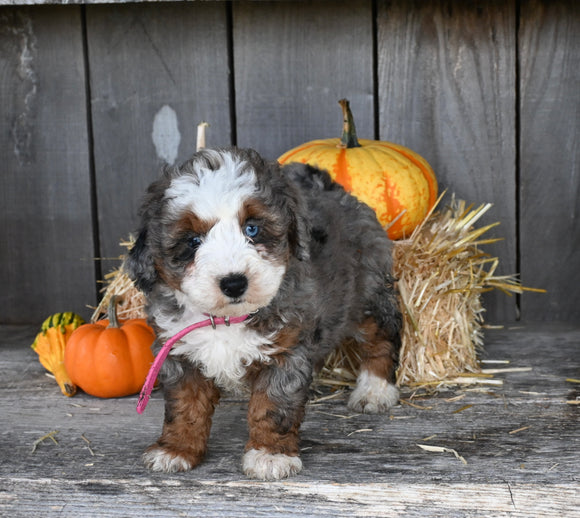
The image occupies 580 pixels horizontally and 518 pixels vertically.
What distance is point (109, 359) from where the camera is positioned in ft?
11.4

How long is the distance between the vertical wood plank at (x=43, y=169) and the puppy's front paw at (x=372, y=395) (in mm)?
1961

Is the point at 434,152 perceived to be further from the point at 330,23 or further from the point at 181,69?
the point at 181,69

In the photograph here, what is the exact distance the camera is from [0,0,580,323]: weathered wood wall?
14.5 ft

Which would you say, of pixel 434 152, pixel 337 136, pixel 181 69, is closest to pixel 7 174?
pixel 181 69

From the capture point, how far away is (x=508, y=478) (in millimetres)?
2680

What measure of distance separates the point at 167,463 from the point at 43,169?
2469 millimetres

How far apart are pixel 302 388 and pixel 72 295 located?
2381 millimetres

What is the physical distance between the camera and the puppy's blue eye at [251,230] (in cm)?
254

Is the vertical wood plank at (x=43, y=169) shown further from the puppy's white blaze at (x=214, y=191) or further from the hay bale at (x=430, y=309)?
the puppy's white blaze at (x=214, y=191)

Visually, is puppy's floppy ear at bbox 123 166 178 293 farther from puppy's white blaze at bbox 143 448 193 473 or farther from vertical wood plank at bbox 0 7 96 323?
vertical wood plank at bbox 0 7 96 323

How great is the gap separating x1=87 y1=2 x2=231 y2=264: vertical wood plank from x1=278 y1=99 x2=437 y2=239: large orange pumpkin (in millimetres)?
783

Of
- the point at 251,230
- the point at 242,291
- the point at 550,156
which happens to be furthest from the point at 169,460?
the point at 550,156

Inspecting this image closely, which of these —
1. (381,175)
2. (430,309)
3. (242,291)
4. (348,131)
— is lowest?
(430,309)

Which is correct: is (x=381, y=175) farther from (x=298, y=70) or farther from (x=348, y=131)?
(x=298, y=70)
